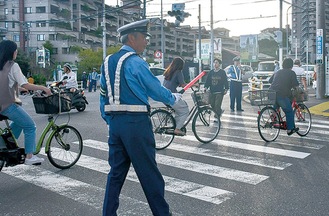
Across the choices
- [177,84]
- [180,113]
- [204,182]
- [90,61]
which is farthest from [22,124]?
[90,61]

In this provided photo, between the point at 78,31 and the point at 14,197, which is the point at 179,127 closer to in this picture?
the point at 14,197

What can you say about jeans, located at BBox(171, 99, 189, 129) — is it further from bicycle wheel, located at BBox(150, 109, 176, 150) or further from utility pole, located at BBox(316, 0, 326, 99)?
utility pole, located at BBox(316, 0, 326, 99)

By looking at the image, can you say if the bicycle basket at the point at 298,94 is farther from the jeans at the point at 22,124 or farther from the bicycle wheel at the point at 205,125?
the jeans at the point at 22,124

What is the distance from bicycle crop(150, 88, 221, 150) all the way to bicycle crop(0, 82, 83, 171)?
1844 millimetres

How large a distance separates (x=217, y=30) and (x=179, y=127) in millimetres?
134867

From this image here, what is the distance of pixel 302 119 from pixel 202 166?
3.91 m

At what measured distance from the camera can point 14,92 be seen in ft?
18.1

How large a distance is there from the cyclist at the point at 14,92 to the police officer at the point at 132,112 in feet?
6.75

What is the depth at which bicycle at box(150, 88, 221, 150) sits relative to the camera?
8.17m

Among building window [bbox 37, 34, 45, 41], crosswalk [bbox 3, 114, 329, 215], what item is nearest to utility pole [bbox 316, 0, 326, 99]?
crosswalk [bbox 3, 114, 329, 215]

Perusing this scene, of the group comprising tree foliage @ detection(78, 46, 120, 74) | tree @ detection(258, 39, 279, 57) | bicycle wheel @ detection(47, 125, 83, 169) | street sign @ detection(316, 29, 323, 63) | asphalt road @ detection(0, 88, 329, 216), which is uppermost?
tree @ detection(258, 39, 279, 57)

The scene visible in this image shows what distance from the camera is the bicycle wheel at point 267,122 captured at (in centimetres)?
873

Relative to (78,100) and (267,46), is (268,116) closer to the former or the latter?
(78,100)

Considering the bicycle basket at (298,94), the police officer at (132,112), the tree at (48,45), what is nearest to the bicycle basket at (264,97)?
the bicycle basket at (298,94)
